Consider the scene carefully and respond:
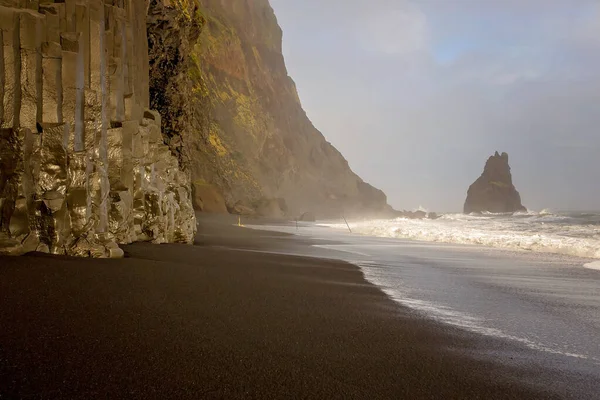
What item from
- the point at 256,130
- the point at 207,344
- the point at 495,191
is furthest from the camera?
the point at 495,191

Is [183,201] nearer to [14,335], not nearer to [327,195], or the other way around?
[14,335]

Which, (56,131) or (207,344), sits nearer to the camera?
(207,344)

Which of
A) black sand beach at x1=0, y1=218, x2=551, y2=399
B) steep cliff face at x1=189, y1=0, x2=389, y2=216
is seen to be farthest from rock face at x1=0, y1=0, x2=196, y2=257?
steep cliff face at x1=189, y1=0, x2=389, y2=216

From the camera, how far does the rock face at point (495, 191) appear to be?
100750mm

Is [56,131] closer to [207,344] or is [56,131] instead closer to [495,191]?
[207,344]

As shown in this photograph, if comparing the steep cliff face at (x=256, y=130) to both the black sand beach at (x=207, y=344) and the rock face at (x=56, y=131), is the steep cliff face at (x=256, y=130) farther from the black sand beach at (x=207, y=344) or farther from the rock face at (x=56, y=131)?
the black sand beach at (x=207, y=344)

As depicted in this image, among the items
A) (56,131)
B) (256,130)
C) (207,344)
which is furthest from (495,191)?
(207,344)

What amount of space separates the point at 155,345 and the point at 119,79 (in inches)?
281

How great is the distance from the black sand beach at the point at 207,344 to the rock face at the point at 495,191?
106653 millimetres

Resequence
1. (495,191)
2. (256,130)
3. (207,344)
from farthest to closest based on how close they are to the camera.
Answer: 1. (495,191)
2. (256,130)
3. (207,344)

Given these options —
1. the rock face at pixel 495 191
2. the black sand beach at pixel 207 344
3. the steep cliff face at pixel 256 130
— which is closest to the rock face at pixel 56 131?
the black sand beach at pixel 207 344

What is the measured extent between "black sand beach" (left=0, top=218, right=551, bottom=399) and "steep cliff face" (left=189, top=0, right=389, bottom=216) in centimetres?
3549

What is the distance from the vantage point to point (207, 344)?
8.93ft

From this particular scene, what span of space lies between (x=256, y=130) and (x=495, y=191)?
64699 mm
